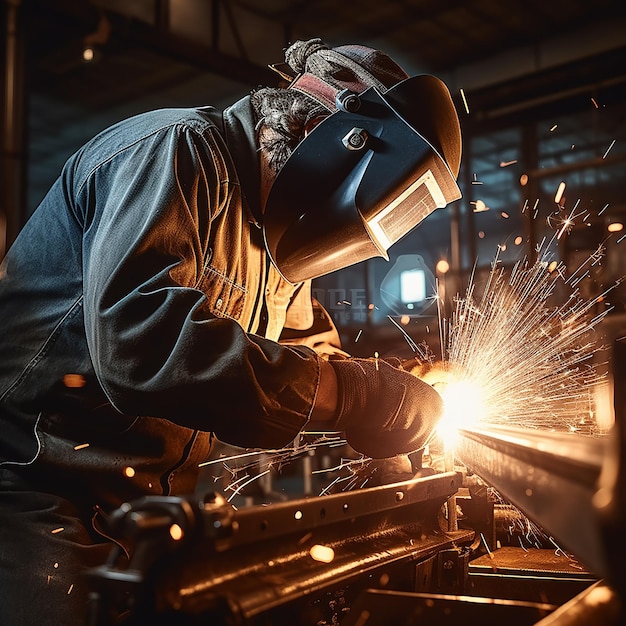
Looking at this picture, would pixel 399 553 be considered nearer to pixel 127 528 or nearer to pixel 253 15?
pixel 127 528

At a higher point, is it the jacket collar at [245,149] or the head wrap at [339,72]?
the head wrap at [339,72]

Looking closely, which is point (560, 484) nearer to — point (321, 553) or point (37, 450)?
point (321, 553)

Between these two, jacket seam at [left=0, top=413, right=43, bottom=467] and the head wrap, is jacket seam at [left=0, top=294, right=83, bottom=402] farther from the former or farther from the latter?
the head wrap

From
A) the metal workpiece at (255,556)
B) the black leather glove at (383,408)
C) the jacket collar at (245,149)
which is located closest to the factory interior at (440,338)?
the metal workpiece at (255,556)

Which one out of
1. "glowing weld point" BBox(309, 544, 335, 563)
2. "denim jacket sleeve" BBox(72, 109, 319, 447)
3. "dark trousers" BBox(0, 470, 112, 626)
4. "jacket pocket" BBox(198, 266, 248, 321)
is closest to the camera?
"glowing weld point" BBox(309, 544, 335, 563)

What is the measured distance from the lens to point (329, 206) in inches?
77.3

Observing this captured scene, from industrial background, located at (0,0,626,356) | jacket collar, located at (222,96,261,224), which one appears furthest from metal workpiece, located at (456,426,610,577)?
industrial background, located at (0,0,626,356)

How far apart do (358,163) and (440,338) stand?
13.0 ft

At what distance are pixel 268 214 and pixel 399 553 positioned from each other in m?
0.85

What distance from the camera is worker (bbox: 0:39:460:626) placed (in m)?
1.51

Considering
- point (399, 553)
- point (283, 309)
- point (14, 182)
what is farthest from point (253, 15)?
point (399, 553)

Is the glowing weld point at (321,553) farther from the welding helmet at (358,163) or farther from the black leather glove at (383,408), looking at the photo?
the welding helmet at (358,163)

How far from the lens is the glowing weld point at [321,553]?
1.37 meters

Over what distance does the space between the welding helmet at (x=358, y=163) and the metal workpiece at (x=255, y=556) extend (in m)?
0.68
